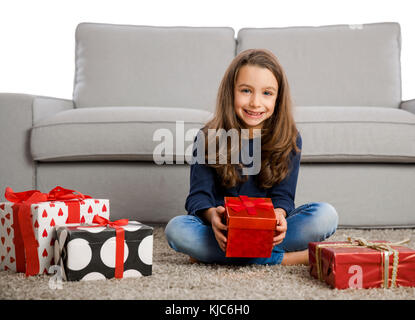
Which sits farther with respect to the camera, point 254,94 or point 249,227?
point 254,94

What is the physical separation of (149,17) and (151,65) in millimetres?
456

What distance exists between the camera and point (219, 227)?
1.00 metres

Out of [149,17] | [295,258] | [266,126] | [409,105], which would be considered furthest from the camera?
[149,17]

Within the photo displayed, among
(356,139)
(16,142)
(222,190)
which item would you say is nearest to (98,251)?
(222,190)

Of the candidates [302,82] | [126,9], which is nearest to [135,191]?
[302,82]

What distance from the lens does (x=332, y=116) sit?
1.56m

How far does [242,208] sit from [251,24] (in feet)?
5.45

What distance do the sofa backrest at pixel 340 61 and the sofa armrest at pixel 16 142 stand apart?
1033 millimetres

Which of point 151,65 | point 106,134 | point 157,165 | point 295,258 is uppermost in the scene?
point 151,65

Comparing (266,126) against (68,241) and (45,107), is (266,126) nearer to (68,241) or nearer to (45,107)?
(68,241)

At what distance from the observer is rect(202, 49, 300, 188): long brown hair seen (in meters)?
1.17

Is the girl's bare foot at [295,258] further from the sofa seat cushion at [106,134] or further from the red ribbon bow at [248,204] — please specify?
the sofa seat cushion at [106,134]
